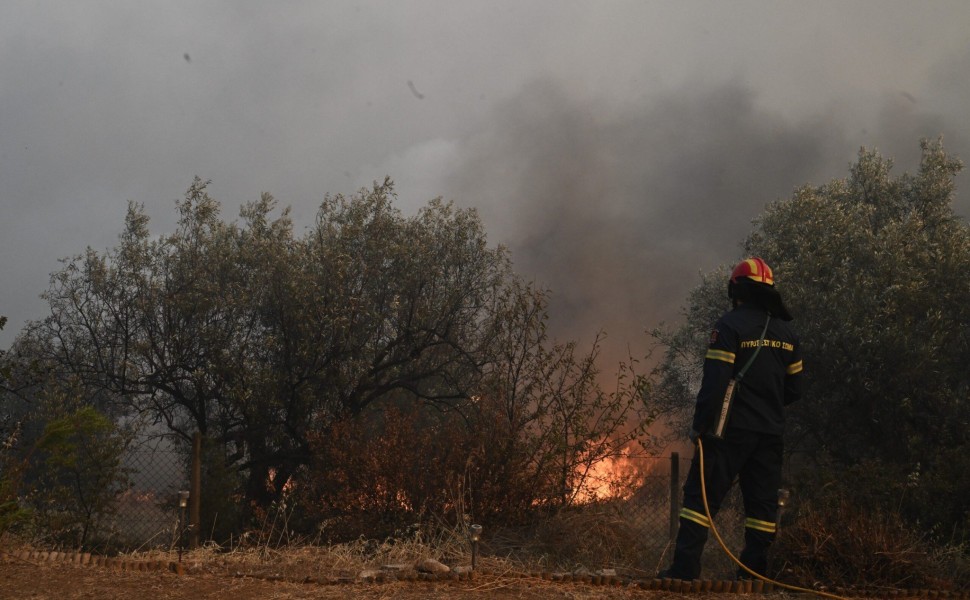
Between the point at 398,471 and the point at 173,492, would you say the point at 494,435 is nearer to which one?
the point at 398,471

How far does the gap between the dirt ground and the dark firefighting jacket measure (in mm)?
1251

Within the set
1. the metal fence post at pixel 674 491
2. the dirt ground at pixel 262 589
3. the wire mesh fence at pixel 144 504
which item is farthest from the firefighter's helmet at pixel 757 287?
the wire mesh fence at pixel 144 504

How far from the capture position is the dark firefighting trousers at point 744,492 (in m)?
6.05

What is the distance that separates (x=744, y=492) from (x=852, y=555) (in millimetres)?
906

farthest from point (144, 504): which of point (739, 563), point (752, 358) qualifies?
point (752, 358)

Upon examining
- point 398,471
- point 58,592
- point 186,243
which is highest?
point 186,243

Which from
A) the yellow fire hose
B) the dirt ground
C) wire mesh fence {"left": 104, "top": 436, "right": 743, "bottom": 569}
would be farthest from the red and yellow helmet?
wire mesh fence {"left": 104, "top": 436, "right": 743, "bottom": 569}

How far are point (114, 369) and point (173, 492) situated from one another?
3945mm

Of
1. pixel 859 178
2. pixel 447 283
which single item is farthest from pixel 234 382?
pixel 859 178

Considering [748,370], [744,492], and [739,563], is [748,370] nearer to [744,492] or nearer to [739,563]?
[744,492]

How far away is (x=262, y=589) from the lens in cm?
596

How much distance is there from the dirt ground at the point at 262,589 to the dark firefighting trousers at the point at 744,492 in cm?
35

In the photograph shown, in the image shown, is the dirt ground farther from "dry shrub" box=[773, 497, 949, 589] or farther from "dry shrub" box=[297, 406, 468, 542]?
"dry shrub" box=[297, 406, 468, 542]

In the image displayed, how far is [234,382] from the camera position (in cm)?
1397
